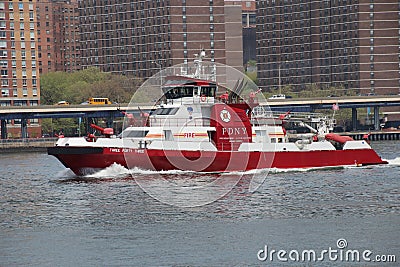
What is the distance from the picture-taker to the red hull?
79.1m

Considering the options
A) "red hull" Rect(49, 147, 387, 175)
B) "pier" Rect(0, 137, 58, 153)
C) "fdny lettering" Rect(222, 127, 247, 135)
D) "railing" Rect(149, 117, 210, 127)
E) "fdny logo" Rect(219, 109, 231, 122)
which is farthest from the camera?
"pier" Rect(0, 137, 58, 153)

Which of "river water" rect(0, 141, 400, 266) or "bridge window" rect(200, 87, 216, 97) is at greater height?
"bridge window" rect(200, 87, 216, 97)

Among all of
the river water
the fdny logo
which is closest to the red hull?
the river water

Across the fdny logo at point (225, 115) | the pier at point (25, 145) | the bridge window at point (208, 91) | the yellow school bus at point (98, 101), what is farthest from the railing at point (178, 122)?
the yellow school bus at point (98, 101)

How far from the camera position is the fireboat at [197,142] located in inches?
3123

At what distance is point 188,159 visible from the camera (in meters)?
81.6

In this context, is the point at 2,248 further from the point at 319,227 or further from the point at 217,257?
the point at 319,227

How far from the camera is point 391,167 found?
90562mm

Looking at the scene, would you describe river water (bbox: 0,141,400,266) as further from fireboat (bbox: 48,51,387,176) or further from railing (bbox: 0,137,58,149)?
railing (bbox: 0,137,58,149)

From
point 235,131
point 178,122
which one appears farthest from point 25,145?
point 235,131

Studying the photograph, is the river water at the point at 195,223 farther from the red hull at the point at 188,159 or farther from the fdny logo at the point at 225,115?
the fdny logo at the point at 225,115

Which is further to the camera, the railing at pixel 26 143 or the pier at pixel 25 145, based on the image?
the railing at pixel 26 143

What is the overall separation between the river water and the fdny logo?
644cm

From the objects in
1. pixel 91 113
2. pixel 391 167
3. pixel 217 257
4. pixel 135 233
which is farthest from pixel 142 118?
pixel 91 113
